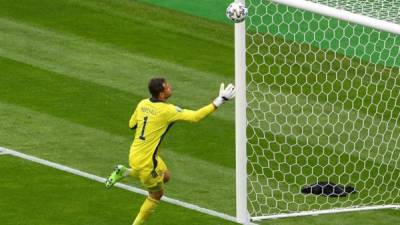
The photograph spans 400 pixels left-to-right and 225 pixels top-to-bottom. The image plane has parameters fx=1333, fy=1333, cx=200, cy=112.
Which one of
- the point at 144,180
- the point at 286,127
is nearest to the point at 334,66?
the point at 286,127

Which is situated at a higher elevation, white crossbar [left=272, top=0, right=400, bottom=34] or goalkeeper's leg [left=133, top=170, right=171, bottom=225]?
white crossbar [left=272, top=0, right=400, bottom=34]

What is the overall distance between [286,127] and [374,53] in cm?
177

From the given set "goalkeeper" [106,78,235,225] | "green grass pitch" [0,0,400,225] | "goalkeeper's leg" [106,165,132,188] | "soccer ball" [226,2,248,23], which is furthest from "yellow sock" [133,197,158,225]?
"soccer ball" [226,2,248,23]

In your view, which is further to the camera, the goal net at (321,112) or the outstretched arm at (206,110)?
the goal net at (321,112)

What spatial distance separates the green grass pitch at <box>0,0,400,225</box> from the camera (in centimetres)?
1516

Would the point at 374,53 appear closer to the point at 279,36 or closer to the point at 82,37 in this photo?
the point at 279,36

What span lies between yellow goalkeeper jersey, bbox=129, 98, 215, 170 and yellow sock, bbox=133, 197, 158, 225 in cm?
41

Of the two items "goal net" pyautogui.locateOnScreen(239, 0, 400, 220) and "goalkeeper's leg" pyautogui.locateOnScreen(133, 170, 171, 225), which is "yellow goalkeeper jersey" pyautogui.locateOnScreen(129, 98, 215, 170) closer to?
"goalkeeper's leg" pyautogui.locateOnScreen(133, 170, 171, 225)

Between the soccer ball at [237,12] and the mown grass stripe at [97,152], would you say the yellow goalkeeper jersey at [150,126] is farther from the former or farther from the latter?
the mown grass stripe at [97,152]

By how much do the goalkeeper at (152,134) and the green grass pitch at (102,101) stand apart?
79 centimetres

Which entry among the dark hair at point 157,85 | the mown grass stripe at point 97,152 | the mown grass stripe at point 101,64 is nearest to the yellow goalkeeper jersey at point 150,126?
the dark hair at point 157,85

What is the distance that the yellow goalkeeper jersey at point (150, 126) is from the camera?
13.8 metres

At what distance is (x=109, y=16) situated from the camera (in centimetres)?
2248

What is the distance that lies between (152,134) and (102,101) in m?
4.74
